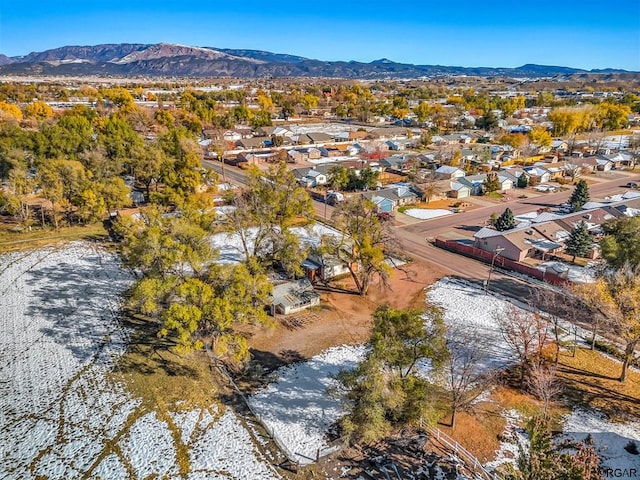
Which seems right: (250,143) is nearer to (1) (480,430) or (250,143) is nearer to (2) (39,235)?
(2) (39,235)

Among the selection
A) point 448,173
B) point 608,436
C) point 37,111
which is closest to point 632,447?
point 608,436

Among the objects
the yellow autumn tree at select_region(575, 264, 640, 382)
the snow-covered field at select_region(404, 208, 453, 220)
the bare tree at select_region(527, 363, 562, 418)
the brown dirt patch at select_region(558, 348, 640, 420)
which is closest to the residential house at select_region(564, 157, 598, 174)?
the snow-covered field at select_region(404, 208, 453, 220)

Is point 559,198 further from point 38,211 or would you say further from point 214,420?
point 38,211

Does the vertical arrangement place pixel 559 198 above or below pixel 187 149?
below

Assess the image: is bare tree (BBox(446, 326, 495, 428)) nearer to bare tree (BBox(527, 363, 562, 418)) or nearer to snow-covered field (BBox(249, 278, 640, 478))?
snow-covered field (BBox(249, 278, 640, 478))

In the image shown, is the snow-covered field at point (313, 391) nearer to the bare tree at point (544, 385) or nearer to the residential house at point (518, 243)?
the bare tree at point (544, 385)

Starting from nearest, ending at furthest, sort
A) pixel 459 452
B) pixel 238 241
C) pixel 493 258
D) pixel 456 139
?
pixel 459 452 < pixel 493 258 < pixel 238 241 < pixel 456 139

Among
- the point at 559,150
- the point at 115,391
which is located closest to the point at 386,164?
the point at 559,150
